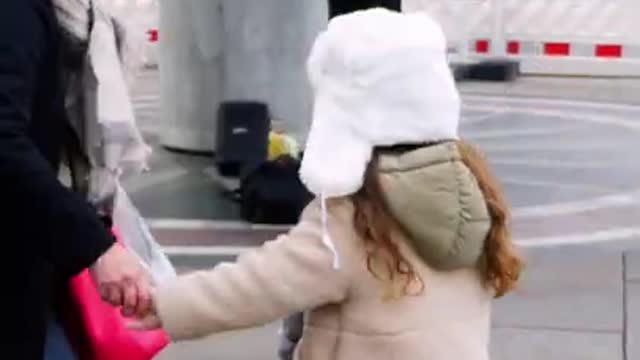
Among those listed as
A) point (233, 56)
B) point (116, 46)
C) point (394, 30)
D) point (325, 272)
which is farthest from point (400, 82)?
point (233, 56)

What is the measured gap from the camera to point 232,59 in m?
9.10

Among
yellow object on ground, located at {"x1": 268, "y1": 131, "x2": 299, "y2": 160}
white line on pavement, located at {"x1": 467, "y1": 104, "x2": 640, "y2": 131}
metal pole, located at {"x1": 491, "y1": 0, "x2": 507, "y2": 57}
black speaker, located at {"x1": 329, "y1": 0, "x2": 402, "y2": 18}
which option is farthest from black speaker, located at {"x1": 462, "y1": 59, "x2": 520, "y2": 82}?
black speaker, located at {"x1": 329, "y1": 0, "x2": 402, "y2": 18}

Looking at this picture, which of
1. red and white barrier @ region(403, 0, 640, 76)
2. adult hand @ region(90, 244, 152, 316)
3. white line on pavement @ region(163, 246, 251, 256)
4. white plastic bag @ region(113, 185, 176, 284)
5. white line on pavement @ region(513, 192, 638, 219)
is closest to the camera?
adult hand @ region(90, 244, 152, 316)

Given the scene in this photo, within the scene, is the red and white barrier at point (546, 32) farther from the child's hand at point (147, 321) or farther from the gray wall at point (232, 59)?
the child's hand at point (147, 321)

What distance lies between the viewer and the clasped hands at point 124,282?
7.77 ft

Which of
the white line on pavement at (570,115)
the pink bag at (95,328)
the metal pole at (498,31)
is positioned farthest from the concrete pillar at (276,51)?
the pink bag at (95,328)

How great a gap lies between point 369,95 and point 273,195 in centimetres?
470

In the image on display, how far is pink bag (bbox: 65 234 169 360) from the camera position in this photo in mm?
2537

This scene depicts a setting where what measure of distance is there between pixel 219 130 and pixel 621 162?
8.33 ft

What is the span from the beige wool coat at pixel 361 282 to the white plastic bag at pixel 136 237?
26 centimetres

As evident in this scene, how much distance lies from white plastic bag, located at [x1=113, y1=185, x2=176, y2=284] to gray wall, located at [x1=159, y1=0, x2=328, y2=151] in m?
6.01

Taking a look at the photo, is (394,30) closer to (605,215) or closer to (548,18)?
(605,215)

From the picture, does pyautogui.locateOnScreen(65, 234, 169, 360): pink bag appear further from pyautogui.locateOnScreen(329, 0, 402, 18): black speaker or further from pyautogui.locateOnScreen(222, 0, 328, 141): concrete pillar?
pyautogui.locateOnScreen(222, 0, 328, 141): concrete pillar

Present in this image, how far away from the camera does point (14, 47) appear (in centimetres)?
221
